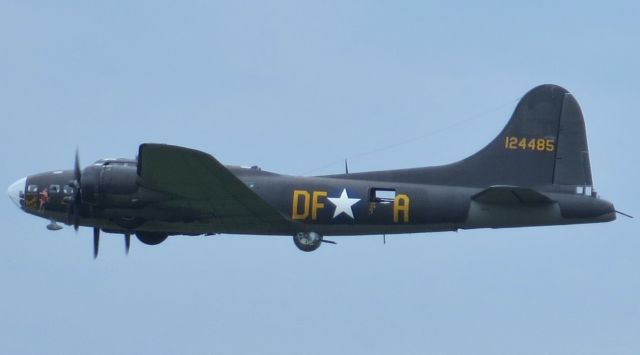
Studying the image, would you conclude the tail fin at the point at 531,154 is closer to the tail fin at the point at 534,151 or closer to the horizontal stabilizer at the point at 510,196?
the tail fin at the point at 534,151

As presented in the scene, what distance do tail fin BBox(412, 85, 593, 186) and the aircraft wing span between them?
13.5 feet

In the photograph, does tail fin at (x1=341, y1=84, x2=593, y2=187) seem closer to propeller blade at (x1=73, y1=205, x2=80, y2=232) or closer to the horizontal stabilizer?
the horizontal stabilizer

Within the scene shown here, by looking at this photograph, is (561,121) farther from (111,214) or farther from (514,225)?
(111,214)

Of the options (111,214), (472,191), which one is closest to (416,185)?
(472,191)

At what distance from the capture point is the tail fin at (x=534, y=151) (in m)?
35.6

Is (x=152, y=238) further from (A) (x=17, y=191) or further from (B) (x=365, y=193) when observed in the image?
(B) (x=365, y=193)

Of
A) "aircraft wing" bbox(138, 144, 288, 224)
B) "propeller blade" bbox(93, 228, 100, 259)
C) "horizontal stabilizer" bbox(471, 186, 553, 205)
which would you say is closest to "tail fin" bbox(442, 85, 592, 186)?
"horizontal stabilizer" bbox(471, 186, 553, 205)

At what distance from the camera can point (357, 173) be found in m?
36.1

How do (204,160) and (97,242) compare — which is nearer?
(204,160)

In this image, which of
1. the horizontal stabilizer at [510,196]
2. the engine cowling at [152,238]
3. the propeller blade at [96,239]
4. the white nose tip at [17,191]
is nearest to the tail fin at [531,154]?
the horizontal stabilizer at [510,196]

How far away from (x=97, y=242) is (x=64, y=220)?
3.51ft

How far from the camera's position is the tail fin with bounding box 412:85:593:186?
35.6 m

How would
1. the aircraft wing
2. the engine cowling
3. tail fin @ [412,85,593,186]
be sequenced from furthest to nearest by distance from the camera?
the engine cowling
tail fin @ [412,85,593,186]
the aircraft wing

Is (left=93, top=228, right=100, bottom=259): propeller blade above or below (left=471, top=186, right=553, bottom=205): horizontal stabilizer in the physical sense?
below
